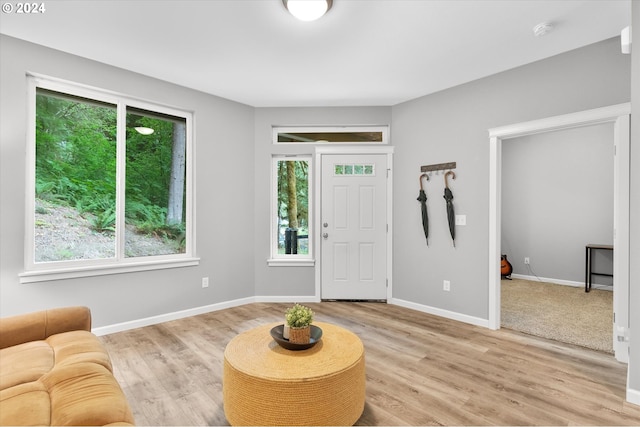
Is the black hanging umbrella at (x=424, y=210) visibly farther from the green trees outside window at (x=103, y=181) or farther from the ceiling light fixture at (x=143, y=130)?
the ceiling light fixture at (x=143, y=130)

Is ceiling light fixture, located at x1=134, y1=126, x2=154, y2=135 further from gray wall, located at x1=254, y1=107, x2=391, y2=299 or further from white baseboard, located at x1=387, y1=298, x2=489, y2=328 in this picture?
white baseboard, located at x1=387, y1=298, x2=489, y2=328

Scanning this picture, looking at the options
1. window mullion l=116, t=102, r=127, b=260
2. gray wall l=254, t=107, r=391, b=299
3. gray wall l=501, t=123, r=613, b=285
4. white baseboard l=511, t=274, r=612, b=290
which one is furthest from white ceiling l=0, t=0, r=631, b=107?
white baseboard l=511, t=274, r=612, b=290

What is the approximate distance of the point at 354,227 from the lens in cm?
436

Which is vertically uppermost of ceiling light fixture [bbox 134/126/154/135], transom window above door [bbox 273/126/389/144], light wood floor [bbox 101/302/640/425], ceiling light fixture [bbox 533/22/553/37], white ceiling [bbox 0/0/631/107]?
white ceiling [bbox 0/0/631/107]

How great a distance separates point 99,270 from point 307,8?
2.96 m

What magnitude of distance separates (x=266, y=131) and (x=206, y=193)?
1.19 metres

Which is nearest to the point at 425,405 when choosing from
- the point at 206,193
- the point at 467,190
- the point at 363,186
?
the point at 467,190

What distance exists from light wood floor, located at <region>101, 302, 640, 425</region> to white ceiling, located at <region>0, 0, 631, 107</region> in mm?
2641

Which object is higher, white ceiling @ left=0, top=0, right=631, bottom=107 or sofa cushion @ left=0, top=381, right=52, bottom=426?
white ceiling @ left=0, top=0, right=631, bottom=107

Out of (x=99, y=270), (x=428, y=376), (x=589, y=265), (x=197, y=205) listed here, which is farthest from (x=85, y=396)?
(x=589, y=265)

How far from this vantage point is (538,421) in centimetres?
184

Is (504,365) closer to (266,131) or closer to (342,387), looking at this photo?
(342,387)

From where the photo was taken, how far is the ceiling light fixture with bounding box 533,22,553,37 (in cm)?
246

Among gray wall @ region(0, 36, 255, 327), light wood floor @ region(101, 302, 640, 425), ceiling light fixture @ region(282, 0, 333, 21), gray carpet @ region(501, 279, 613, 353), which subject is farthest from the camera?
gray carpet @ region(501, 279, 613, 353)
